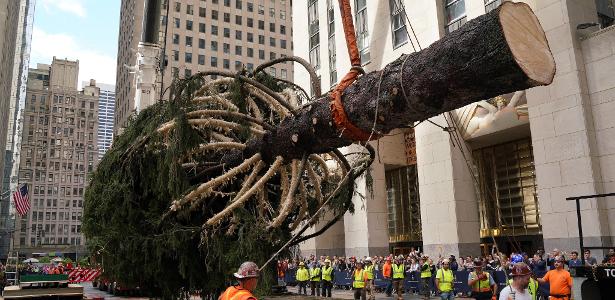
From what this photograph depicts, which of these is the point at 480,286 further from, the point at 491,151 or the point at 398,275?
the point at 491,151

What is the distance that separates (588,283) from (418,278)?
13.2 meters

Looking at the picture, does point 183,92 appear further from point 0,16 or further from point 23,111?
point 23,111

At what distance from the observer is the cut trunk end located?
12.6 ft

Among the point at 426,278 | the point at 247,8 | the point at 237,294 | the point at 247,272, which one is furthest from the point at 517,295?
the point at 247,8

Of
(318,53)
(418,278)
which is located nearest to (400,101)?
(418,278)

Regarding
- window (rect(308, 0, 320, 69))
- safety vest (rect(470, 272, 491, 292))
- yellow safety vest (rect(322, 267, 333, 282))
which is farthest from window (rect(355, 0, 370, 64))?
safety vest (rect(470, 272, 491, 292))

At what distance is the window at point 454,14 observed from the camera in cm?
2214

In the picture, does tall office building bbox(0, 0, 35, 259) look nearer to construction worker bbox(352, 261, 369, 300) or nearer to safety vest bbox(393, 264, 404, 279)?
construction worker bbox(352, 261, 369, 300)

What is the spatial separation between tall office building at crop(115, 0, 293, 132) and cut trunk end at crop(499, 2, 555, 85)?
65.0 metres

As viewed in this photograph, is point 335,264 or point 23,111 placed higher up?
point 23,111

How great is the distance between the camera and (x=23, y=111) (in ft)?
339

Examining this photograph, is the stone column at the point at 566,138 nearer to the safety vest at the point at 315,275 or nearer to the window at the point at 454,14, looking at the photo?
the window at the point at 454,14

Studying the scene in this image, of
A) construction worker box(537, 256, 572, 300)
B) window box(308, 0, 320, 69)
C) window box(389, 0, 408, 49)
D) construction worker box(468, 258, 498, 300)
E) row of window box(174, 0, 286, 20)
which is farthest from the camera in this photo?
row of window box(174, 0, 286, 20)

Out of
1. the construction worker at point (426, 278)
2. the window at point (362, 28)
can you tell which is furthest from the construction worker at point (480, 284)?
the window at point (362, 28)
